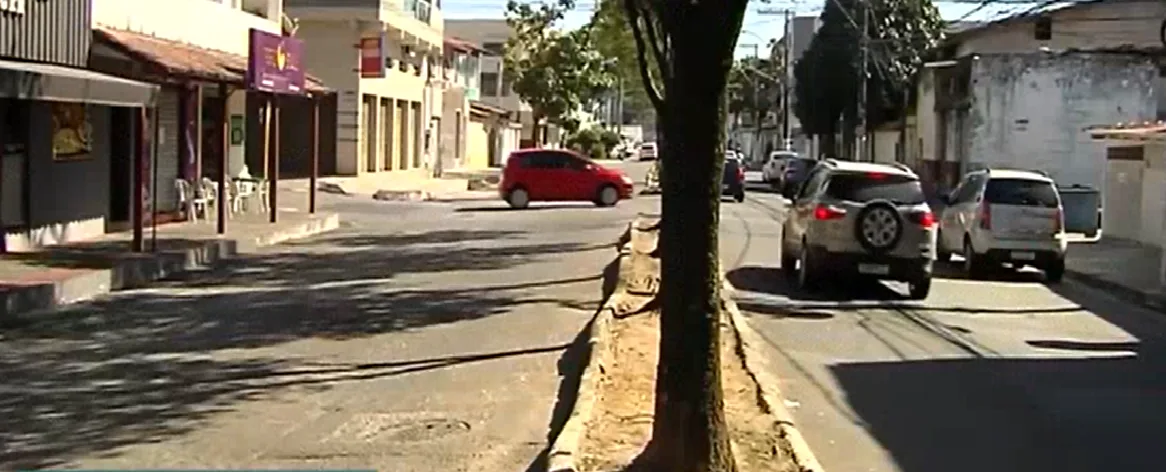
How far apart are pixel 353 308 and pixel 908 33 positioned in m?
48.9

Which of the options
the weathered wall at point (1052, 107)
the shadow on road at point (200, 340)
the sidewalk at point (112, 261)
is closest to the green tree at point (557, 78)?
the weathered wall at point (1052, 107)

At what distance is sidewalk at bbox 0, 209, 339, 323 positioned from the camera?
60.3 feet

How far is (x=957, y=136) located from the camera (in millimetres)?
54812

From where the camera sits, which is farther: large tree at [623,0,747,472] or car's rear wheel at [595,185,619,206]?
car's rear wheel at [595,185,619,206]

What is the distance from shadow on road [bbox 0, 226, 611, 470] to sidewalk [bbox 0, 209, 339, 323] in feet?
1.23

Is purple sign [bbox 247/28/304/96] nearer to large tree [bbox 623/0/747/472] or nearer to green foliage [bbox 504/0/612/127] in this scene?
large tree [bbox 623/0/747/472]

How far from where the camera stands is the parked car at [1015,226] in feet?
87.0

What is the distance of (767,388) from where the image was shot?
1269 centimetres

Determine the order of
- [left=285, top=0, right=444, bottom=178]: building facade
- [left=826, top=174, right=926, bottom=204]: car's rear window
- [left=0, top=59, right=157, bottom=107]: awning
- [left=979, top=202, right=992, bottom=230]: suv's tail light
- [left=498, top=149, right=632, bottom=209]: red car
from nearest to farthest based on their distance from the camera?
[left=0, top=59, right=157, bottom=107]: awning
[left=826, top=174, right=926, bottom=204]: car's rear window
[left=979, top=202, right=992, bottom=230]: suv's tail light
[left=498, top=149, right=632, bottom=209]: red car
[left=285, top=0, right=444, bottom=178]: building facade

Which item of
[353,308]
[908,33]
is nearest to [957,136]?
[908,33]

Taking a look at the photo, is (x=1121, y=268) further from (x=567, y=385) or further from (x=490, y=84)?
(x=490, y=84)

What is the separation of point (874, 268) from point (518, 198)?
24557 millimetres

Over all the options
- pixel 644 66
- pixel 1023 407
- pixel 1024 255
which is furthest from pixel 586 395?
pixel 1024 255

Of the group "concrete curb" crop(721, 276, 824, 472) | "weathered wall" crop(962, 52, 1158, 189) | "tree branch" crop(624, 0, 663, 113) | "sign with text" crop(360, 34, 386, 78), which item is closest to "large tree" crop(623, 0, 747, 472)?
"tree branch" crop(624, 0, 663, 113)
